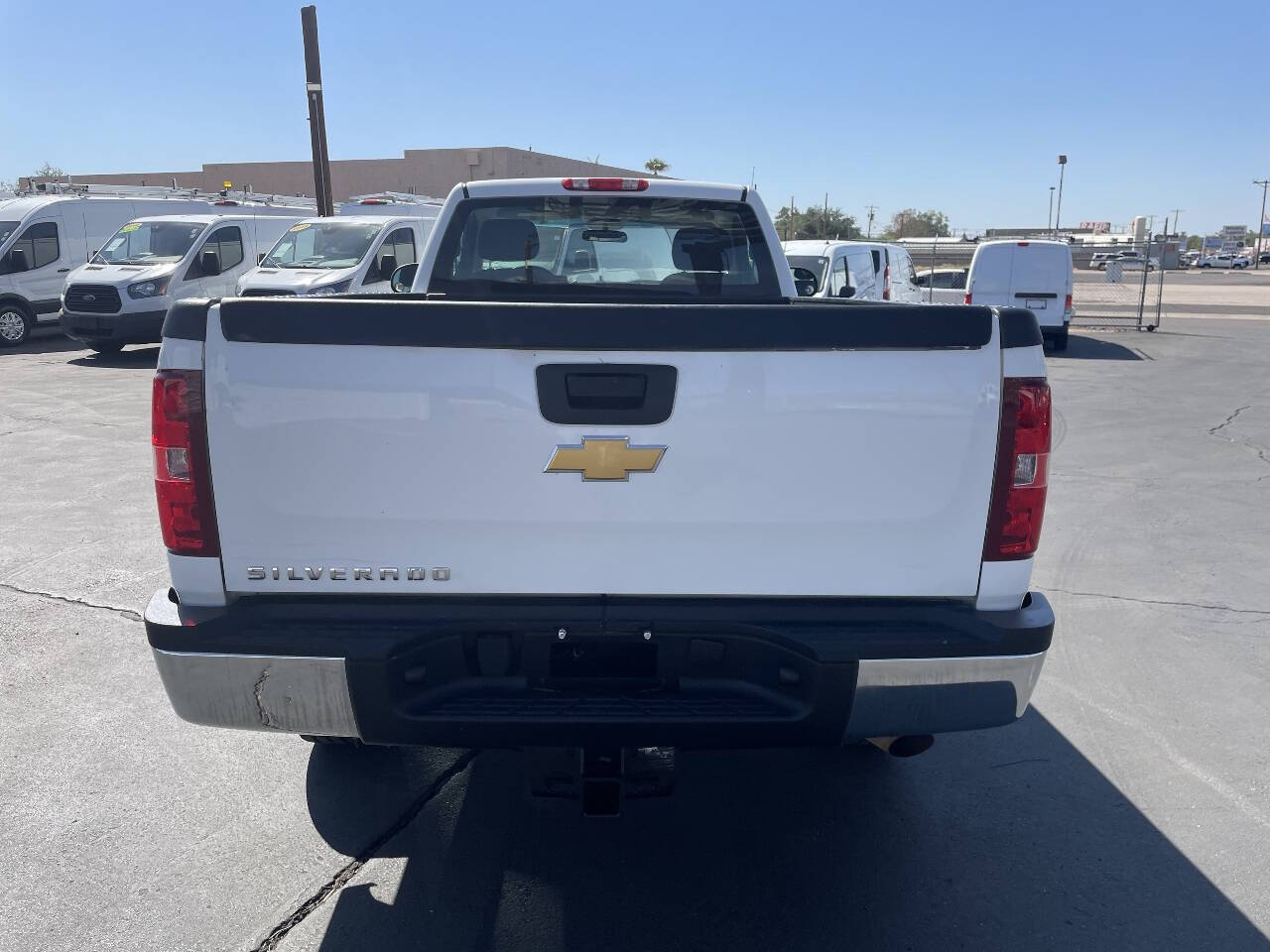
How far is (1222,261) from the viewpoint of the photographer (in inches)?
3332

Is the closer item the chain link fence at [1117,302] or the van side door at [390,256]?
the van side door at [390,256]

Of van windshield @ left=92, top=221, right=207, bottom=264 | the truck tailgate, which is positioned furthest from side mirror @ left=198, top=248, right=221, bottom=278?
the truck tailgate

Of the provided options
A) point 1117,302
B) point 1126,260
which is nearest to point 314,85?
point 1117,302

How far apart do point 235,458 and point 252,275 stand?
14537 millimetres

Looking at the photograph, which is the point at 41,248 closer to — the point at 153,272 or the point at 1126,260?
the point at 153,272

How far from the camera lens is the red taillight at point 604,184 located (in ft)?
16.5

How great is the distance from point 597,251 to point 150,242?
15573mm

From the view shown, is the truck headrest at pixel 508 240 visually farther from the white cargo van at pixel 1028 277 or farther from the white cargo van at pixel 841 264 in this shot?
the white cargo van at pixel 1028 277

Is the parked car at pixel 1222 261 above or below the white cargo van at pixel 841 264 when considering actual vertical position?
below

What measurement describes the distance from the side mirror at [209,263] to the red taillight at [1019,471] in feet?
57.3

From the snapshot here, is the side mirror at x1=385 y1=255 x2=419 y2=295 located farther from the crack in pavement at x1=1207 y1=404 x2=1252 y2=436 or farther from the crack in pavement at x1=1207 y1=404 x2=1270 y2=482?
the crack in pavement at x1=1207 y1=404 x2=1252 y2=436

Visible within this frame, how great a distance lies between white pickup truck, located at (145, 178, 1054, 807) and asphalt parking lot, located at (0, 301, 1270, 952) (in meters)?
0.70

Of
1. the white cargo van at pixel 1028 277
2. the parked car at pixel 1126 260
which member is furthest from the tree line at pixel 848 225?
the white cargo van at pixel 1028 277

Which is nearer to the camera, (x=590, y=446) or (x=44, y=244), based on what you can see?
(x=590, y=446)
